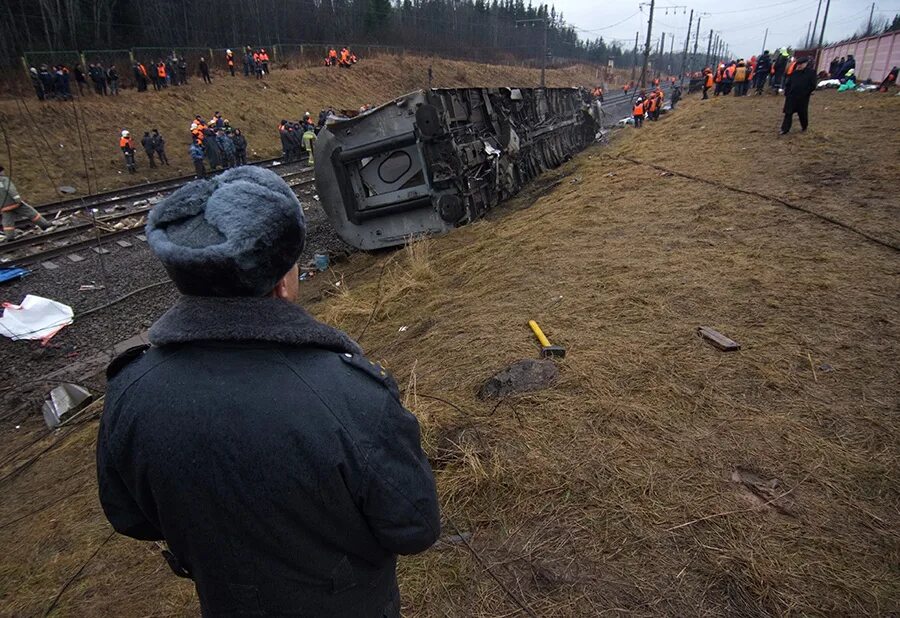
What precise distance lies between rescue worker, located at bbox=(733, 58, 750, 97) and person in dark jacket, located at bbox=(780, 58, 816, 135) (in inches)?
432

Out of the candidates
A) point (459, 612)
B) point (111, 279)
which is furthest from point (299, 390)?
point (111, 279)

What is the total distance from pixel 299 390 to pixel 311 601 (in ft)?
1.75

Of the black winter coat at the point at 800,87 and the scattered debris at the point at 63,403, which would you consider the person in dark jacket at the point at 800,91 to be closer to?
the black winter coat at the point at 800,87

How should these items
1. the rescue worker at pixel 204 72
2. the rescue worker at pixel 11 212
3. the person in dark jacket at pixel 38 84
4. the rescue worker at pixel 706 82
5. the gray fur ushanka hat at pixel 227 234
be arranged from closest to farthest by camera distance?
the gray fur ushanka hat at pixel 227 234 → the rescue worker at pixel 11 212 → the person in dark jacket at pixel 38 84 → the rescue worker at pixel 706 82 → the rescue worker at pixel 204 72

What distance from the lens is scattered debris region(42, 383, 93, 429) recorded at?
510 centimetres

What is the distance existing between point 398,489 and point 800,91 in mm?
11975

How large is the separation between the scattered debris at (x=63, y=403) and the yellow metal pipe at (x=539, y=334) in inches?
193

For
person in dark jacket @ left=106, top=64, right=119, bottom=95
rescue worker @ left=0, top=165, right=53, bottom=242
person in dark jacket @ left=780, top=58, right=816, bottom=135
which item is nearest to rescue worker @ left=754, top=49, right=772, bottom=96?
person in dark jacket @ left=780, top=58, right=816, bottom=135

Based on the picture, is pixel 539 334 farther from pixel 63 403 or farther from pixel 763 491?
pixel 63 403

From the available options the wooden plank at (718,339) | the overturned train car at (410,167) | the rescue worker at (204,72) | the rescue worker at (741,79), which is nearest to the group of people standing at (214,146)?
the rescue worker at (204,72)

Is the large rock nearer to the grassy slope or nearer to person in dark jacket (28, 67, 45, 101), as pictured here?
the grassy slope

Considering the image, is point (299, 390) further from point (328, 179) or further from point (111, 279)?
point (111, 279)

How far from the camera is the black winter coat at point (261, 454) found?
968 millimetres

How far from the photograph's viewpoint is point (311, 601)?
1.13 metres
